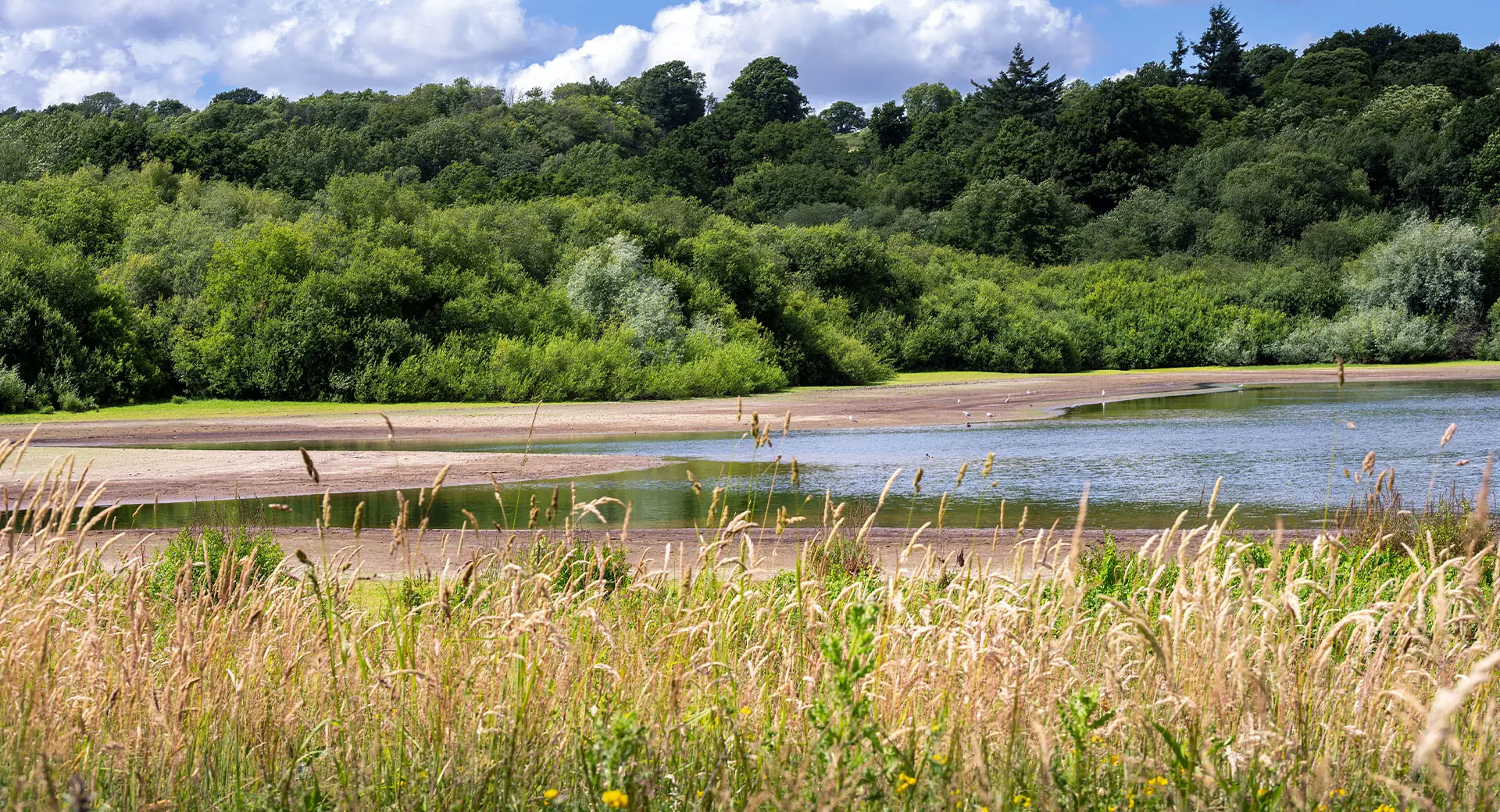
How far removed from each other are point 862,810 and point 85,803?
2072 mm

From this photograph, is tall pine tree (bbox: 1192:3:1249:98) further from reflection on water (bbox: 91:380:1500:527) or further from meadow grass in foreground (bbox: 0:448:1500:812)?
meadow grass in foreground (bbox: 0:448:1500:812)

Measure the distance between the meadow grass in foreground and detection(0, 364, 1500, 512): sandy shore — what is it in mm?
2508

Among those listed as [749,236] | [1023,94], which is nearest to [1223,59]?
[1023,94]

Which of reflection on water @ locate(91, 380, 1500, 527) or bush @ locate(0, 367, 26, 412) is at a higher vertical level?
bush @ locate(0, 367, 26, 412)

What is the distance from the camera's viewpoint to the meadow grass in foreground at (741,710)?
3.62m

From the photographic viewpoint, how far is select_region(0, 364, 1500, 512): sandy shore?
72.7ft

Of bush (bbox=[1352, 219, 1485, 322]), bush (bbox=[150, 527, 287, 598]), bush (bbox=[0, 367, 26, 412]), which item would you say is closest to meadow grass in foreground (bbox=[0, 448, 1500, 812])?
bush (bbox=[150, 527, 287, 598])

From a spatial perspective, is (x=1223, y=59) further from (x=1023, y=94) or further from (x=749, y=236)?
(x=749, y=236)

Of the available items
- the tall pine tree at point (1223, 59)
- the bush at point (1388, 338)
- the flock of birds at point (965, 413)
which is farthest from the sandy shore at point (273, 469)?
the tall pine tree at point (1223, 59)

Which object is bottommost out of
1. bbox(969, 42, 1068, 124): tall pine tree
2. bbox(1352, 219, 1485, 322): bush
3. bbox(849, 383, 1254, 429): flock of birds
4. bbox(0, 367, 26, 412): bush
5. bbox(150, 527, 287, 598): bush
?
bbox(849, 383, 1254, 429): flock of birds

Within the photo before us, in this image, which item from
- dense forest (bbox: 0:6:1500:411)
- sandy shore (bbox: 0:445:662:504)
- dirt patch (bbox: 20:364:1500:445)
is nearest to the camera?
sandy shore (bbox: 0:445:662:504)

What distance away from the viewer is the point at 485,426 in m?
34.6

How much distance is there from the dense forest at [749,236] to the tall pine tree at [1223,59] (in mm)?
346

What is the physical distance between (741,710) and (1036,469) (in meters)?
20.3
